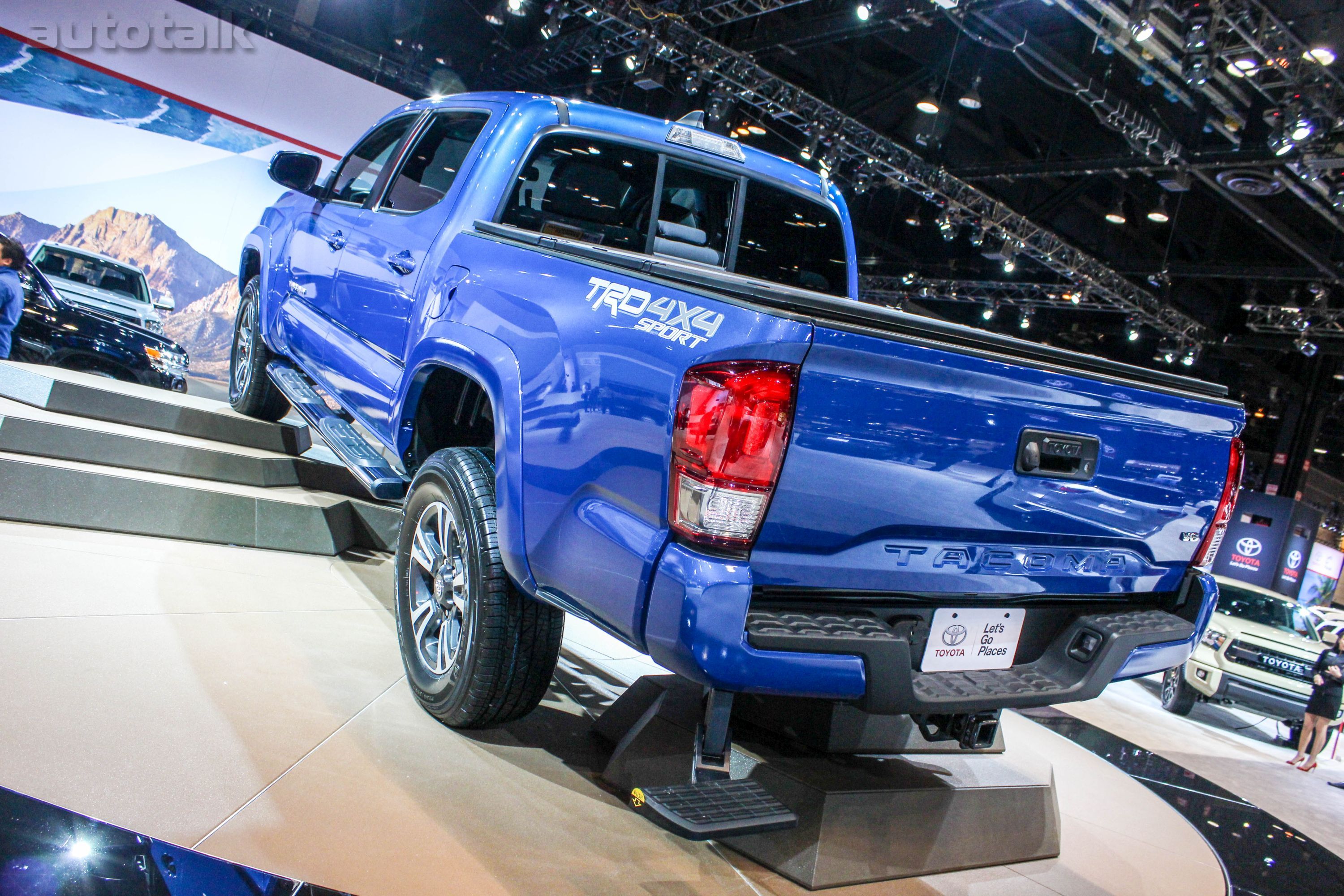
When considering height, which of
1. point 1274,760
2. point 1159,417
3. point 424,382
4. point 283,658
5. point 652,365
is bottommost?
point 1274,760

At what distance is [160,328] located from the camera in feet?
27.3

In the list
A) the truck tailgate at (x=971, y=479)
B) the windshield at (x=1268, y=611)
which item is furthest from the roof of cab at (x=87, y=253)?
the windshield at (x=1268, y=611)

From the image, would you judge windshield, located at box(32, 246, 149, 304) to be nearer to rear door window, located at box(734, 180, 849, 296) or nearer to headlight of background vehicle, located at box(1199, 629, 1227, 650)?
rear door window, located at box(734, 180, 849, 296)

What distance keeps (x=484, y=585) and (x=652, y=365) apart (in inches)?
34.1

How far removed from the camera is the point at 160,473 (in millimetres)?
4117

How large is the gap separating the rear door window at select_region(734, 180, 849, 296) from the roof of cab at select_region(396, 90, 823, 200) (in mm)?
79

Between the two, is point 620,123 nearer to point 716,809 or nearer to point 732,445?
point 732,445

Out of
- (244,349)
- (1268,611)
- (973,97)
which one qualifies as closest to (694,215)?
(244,349)

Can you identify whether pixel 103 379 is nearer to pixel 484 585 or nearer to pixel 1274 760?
pixel 484 585

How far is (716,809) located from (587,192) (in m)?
2.28

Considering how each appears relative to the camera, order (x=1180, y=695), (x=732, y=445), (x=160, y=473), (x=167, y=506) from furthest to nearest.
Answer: (x=1180, y=695)
(x=160, y=473)
(x=167, y=506)
(x=732, y=445)

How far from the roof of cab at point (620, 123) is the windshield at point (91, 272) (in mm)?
5878

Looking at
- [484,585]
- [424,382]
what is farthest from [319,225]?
[484,585]

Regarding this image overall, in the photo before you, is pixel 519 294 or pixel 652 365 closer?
pixel 652 365
